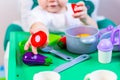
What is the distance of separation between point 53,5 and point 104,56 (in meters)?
0.28

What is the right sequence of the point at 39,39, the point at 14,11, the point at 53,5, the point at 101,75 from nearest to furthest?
the point at 101,75 → the point at 39,39 → the point at 53,5 → the point at 14,11

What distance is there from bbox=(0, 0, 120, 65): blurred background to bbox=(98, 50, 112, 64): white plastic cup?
2.30ft

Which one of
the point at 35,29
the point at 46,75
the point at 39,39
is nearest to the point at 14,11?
the point at 35,29

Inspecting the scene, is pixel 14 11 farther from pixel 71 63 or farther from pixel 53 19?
pixel 71 63

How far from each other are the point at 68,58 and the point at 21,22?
0.54m

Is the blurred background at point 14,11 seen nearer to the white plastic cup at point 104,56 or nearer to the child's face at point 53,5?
the child's face at point 53,5

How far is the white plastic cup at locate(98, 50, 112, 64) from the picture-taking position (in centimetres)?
74

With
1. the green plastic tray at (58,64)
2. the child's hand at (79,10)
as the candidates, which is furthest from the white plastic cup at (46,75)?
the child's hand at (79,10)

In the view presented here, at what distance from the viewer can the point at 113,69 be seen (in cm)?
72

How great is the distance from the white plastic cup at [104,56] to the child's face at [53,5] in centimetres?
27

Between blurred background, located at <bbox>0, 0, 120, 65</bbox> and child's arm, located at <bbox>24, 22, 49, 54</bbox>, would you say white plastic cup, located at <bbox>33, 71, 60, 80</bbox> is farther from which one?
blurred background, located at <bbox>0, 0, 120, 65</bbox>

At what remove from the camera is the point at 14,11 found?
4.57 feet

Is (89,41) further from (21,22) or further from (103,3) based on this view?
(103,3)

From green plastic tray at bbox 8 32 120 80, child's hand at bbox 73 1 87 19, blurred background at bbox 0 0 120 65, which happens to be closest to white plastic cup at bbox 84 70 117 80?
green plastic tray at bbox 8 32 120 80
